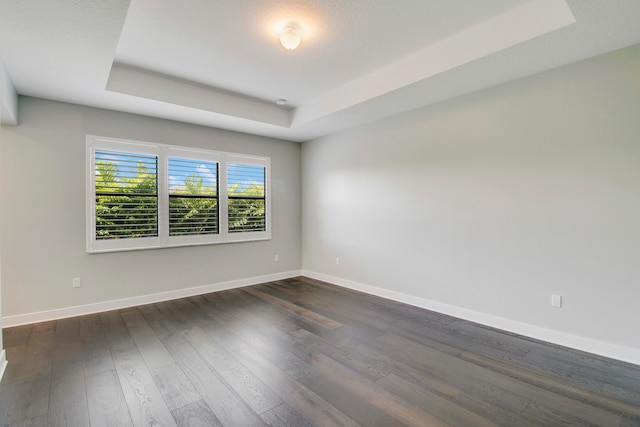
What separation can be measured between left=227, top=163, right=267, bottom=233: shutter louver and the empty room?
3.9 inches

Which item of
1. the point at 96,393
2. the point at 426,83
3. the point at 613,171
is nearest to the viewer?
the point at 96,393

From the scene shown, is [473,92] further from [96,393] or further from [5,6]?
[96,393]

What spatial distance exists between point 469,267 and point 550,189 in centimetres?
117

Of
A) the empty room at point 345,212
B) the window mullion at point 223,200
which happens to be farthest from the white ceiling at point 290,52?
the window mullion at point 223,200

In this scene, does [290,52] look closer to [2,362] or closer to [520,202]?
[520,202]

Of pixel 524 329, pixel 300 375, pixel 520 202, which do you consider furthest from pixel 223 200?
pixel 524 329

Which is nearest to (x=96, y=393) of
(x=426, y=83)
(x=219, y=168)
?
(x=219, y=168)

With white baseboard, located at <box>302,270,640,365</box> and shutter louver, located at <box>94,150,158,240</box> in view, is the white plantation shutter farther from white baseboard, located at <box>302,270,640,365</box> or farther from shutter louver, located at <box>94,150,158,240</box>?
white baseboard, located at <box>302,270,640,365</box>

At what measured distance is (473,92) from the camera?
3490 mm

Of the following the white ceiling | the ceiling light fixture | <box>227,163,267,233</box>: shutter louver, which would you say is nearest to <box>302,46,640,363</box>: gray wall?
the white ceiling

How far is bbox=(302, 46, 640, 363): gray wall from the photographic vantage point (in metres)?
2.64

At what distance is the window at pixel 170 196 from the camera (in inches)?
154

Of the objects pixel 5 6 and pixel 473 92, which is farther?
pixel 473 92

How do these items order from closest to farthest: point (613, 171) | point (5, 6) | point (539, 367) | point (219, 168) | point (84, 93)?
1. point (5, 6)
2. point (539, 367)
3. point (613, 171)
4. point (84, 93)
5. point (219, 168)
